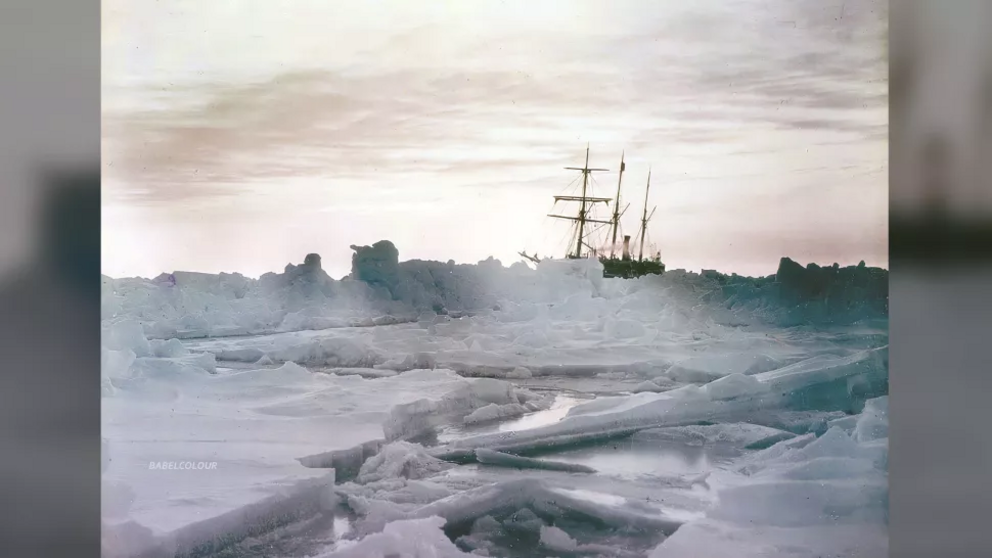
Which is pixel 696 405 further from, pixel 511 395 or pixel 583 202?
pixel 583 202

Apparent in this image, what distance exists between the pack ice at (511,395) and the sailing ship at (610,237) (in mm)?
35

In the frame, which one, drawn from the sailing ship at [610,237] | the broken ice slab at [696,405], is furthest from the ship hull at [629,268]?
the broken ice slab at [696,405]

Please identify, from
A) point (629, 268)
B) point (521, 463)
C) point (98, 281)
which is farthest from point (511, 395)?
point (98, 281)

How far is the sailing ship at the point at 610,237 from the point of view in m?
2.11

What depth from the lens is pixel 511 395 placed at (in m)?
2.12

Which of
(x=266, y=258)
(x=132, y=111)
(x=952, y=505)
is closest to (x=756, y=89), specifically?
(x=952, y=505)

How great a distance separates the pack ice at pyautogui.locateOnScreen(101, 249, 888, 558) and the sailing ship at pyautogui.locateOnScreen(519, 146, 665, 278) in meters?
0.04

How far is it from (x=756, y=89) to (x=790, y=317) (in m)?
0.68

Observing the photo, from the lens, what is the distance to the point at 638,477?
209cm

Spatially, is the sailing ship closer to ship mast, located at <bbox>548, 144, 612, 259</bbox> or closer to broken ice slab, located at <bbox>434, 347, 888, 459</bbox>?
ship mast, located at <bbox>548, 144, 612, 259</bbox>

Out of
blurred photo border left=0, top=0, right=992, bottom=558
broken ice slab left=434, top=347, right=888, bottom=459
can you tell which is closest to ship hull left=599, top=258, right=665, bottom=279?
broken ice slab left=434, top=347, right=888, bottom=459

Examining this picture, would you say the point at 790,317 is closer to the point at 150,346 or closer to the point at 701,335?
the point at 701,335

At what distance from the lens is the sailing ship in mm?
2109

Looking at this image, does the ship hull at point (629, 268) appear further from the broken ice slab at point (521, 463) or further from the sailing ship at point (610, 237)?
the broken ice slab at point (521, 463)
